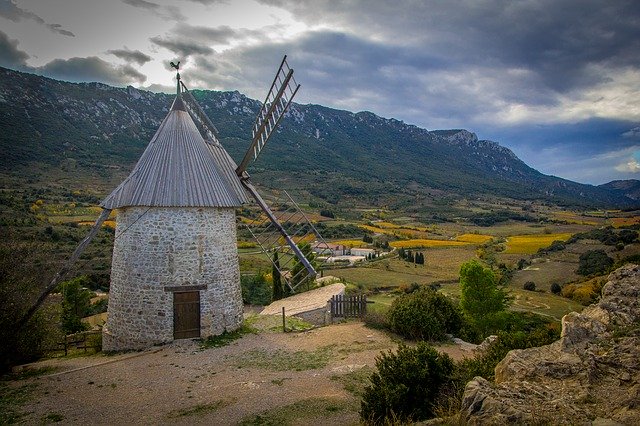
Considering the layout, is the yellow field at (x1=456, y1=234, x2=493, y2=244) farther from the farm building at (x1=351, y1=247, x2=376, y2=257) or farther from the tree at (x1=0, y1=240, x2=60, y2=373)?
the tree at (x1=0, y1=240, x2=60, y2=373)

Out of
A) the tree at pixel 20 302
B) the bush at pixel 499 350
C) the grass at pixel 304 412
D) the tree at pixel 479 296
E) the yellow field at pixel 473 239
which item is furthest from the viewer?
the yellow field at pixel 473 239

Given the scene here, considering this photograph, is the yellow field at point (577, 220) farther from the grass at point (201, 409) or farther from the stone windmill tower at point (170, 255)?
the grass at point (201, 409)

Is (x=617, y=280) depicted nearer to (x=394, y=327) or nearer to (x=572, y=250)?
(x=394, y=327)

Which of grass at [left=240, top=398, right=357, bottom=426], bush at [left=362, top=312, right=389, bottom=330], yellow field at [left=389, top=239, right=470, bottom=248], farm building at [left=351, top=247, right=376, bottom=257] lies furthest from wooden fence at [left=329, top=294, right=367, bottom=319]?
yellow field at [left=389, top=239, right=470, bottom=248]

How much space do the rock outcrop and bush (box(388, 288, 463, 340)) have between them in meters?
7.18

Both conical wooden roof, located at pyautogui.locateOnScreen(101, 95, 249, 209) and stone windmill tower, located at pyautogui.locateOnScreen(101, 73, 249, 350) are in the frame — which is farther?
conical wooden roof, located at pyautogui.locateOnScreen(101, 95, 249, 209)

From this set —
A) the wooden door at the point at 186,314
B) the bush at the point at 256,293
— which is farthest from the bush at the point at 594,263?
the wooden door at the point at 186,314

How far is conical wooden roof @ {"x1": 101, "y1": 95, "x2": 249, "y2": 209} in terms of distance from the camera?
1328 centimetres

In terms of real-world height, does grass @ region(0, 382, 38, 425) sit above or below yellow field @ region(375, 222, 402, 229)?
below

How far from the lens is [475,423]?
4727 millimetres

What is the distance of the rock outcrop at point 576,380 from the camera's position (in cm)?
453

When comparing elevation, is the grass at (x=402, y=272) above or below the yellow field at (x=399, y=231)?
below

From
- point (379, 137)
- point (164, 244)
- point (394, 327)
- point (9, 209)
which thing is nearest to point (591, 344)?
point (394, 327)

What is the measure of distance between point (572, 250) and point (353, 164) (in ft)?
359
